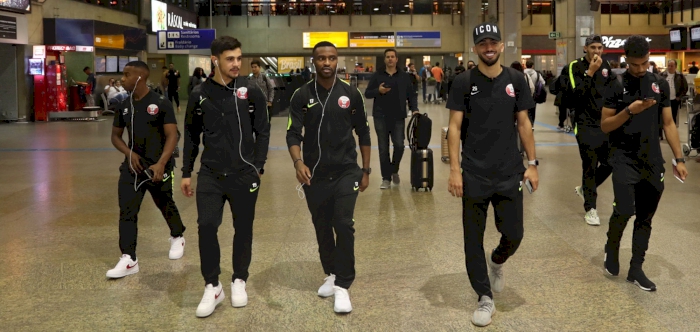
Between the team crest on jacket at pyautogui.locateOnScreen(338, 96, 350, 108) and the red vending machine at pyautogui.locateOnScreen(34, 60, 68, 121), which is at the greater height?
the red vending machine at pyautogui.locateOnScreen(34, 60, 68, 121)

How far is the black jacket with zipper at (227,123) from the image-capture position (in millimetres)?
5031

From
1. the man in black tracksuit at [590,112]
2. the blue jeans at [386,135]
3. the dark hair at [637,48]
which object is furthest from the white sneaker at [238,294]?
the blue jeans at [386,135]

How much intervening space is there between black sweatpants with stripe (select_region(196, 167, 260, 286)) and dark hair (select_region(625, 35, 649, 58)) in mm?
2788

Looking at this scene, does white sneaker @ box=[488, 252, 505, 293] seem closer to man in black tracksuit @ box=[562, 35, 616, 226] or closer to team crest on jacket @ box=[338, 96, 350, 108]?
team crest on jacket @ box=[338, 96, 350, 108]

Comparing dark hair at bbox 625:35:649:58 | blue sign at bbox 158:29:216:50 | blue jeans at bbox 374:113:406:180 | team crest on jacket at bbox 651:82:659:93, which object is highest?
blue sign at bbox 158:29:216:50

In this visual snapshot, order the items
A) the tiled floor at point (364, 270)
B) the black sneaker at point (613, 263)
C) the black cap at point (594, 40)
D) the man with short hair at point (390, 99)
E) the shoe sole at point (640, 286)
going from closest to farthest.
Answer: the tiled floor at point (364, 270) → the shoe sole at point (640, 286) → the black sneaker at point (613, 263) → the black cap at point (594, 40) → the man with short hair at point (390, 99)

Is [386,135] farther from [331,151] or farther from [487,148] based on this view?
[487,148]

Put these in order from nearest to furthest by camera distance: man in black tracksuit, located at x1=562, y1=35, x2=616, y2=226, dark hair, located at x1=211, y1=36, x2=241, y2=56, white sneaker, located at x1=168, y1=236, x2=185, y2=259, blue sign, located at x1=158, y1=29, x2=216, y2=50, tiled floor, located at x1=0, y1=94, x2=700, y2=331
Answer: tiled floor, located at x1=0, y1=94, x2=700, y2=331 < dark hair, located at x1=211, y1=36, x2=241, y2=56 < white sneaker, located at x1=168, y1=236, x2=185, y2=259 < man in black tracksuit, located at x1=562, y1=35, x2=616, y2=226 < blue sign, located at x1=158, y1=29, x2=216, y2=50

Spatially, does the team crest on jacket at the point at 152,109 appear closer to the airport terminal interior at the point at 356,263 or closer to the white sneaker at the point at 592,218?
the airport terminal interior at the point at 356,263

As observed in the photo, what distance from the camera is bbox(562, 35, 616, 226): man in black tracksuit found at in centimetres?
747

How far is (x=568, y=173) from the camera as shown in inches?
467

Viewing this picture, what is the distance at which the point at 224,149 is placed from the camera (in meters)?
5.05

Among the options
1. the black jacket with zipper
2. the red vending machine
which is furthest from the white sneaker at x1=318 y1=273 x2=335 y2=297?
the red vending machine

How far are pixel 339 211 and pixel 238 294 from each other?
875 millimetres
